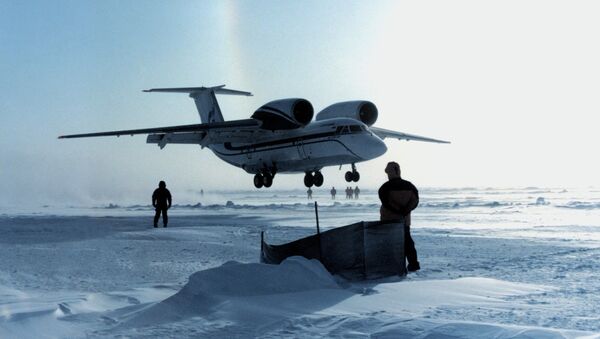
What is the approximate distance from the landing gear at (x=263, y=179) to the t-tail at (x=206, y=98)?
6.88m

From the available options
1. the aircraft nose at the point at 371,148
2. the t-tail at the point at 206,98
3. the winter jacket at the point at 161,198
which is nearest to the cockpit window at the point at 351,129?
the aircraft nose at the point at 371,148

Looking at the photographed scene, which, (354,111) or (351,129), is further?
(354,111)

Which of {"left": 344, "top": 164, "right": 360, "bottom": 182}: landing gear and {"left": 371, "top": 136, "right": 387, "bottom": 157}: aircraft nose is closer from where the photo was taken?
{"left": 371, "top": 136, "right": 387, "bottom": 157}: aircraft nose

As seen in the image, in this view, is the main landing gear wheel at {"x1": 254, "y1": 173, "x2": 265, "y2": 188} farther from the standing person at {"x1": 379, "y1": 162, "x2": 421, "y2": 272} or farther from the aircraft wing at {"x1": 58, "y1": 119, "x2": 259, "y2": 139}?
the standing person at {"x1": 379, "y1": 162, "x2": 421, "y2": 272}

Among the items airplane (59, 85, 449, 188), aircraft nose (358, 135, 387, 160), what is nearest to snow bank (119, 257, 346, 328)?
aircraft nose (358, 135, 387, 160)

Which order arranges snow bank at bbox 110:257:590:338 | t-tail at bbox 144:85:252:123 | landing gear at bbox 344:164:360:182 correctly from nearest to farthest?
snow bank at bbox 110:257:590:338 < landing gear at bbox 344:164:360:182 < t-tail at bbox 144:85:252:123

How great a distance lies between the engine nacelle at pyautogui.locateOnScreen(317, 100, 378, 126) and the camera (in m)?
27.3

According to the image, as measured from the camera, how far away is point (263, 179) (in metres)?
27.3

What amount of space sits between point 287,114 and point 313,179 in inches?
173

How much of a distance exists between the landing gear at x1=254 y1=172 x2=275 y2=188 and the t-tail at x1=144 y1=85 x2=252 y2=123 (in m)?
6.88

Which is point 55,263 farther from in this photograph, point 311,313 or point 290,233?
point 290,233

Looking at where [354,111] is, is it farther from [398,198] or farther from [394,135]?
[398,198]

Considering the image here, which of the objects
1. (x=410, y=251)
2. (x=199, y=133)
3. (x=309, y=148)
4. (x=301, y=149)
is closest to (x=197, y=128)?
(x=199, y=133)

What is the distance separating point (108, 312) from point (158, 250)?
547cm
